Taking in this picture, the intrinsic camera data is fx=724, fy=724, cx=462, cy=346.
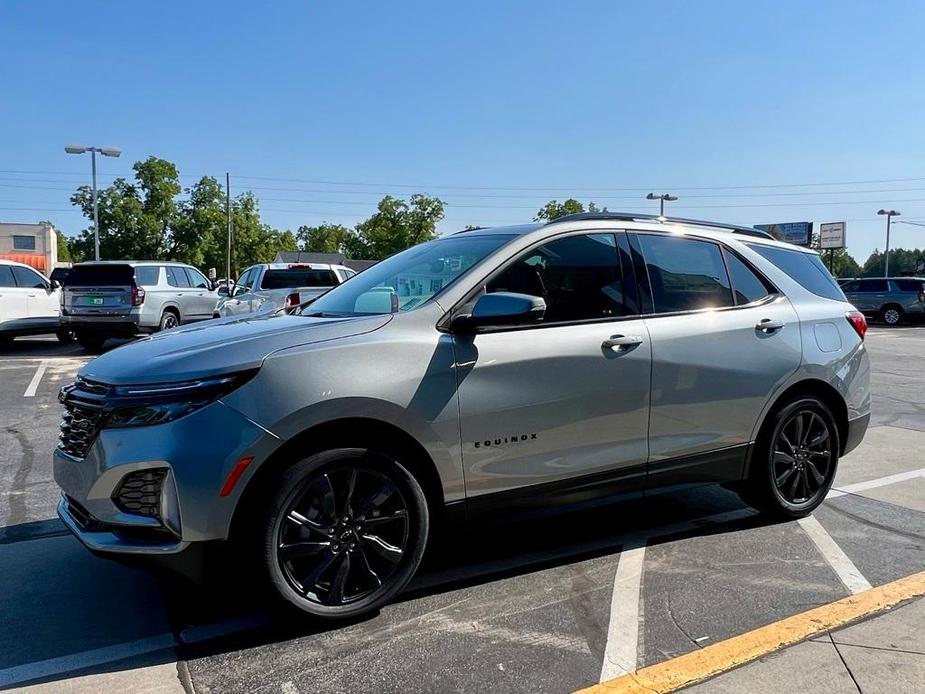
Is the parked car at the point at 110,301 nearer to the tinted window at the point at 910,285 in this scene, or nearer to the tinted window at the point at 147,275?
the tinted window at the point at 147,275

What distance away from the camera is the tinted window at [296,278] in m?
13.4

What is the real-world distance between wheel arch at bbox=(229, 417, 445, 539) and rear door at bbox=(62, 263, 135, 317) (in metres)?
13.0

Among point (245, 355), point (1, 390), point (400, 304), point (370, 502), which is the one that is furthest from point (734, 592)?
point (1, 390)

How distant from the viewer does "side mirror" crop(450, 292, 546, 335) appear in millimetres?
3297

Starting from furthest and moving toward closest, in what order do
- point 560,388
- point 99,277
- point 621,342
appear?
point 99,277
point 621,342
point 560,388

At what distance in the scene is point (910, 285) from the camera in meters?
27.9

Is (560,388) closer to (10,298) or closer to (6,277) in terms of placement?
(10,298)

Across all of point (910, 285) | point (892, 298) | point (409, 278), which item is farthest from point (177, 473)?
point (910, 285)

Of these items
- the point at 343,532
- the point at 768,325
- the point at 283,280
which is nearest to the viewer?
the point at 343,532

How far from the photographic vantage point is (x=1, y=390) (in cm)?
978

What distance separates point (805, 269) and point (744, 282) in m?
0.70

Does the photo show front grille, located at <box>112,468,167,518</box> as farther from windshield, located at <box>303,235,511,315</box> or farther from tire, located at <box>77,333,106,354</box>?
tire, located at <box>77,333,106,354</box>

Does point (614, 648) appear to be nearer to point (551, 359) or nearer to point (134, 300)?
point (551, 359)

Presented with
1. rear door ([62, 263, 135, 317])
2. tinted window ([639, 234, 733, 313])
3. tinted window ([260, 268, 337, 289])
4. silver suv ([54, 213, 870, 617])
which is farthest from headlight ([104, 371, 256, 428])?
rear door ([62, 263, 135, 317])
